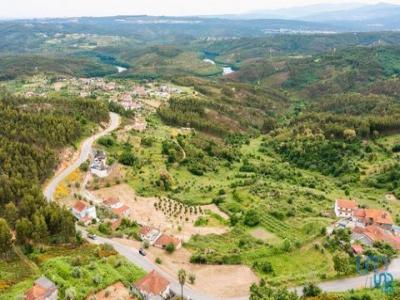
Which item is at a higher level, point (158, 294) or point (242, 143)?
point (158, 294)

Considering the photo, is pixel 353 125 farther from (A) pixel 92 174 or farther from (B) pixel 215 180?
(A) pixel 92 174

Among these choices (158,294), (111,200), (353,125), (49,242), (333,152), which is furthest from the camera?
(353,125)

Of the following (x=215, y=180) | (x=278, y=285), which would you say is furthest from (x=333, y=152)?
(x=278, y=285)

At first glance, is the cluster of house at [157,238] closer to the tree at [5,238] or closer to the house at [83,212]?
the house at [83,212]

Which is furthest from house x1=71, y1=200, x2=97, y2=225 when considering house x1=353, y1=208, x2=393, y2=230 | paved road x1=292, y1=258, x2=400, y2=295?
house x1=353, y1=208, x2=393, y2=230

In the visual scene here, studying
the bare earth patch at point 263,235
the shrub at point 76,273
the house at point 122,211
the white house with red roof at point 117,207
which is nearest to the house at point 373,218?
the bare earth patch at point 263,235

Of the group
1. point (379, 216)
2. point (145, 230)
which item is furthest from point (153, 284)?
point (379, 216)

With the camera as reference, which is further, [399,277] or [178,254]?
[178,254]
